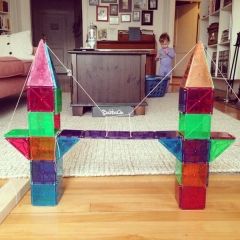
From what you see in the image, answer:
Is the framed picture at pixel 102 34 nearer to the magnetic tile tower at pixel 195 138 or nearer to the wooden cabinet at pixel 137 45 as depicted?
the wooden cabinet at pixel 137 45

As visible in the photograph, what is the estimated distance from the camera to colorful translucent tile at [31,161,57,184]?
787 millimetres

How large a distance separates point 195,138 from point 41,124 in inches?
16.3

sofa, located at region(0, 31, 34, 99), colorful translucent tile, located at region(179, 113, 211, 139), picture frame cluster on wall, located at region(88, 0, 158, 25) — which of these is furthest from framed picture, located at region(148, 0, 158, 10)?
colorful translucent tile, located at region(179, 113, 211, 139)

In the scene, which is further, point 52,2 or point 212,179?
point 52,2

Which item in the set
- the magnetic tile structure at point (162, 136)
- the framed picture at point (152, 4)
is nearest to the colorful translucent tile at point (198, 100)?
the magnetic tile structure at point (162, 136)

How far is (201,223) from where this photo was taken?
723mm

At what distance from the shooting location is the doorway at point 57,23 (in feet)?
25.8

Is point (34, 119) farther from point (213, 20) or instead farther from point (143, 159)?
point (213, 20)

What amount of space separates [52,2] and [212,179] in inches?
315

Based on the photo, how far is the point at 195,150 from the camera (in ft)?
2.55

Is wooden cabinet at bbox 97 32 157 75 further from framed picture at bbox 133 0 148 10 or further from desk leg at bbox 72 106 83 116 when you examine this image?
desk leg at bbox 72 106 83 116

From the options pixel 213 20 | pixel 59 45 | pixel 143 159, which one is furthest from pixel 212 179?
pixel 59 45

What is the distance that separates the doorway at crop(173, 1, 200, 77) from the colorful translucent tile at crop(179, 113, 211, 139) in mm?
6710

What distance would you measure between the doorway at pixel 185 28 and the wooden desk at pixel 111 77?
5.20 m
